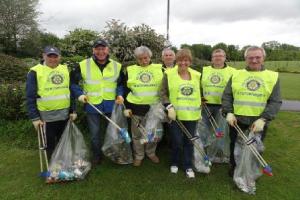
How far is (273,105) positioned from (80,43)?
9.51 metres

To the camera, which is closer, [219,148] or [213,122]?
[213,122]

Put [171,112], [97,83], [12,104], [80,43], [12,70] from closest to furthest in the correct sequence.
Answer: [171,112], [97,83], [12,104], [12,70], [80,43]

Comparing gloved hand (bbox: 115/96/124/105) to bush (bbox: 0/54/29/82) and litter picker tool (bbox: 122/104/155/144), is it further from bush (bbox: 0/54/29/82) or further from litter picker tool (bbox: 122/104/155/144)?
bush (bbox: 0/54/29/82)

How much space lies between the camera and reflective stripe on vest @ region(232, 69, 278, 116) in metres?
3.78

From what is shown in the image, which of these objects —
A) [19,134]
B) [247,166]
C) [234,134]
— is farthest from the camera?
[19,134]

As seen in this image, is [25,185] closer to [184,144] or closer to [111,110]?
[111,110]

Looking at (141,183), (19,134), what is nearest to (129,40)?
(19,134)

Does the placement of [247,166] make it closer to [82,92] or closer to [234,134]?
[234,134]

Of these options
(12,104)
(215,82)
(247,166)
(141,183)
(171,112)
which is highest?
(215,82)

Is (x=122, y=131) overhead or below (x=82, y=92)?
below

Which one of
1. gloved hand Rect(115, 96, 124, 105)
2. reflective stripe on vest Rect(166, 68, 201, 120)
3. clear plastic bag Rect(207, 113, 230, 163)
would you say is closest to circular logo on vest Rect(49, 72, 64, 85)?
gloved hand Rect(115, 96, 124, 105)

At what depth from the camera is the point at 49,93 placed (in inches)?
159

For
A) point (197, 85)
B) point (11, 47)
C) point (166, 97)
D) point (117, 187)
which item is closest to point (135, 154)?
point (117, 187)

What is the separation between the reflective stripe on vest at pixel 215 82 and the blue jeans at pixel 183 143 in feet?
1.92
